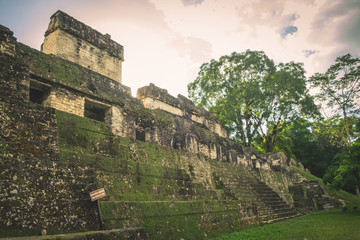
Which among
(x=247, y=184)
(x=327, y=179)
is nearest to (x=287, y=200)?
(x=327, y=179)

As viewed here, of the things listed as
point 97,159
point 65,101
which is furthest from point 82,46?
point 97,159

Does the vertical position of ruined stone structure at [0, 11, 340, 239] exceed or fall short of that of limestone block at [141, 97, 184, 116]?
it falls short

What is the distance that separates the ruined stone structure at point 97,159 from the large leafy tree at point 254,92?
741 centimetres

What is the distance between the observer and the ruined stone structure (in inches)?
137

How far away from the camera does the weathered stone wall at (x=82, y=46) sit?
335 inches

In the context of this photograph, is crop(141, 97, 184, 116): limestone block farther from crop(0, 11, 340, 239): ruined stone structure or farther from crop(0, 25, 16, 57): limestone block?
crop(0, 25, 16, 57): limestone block

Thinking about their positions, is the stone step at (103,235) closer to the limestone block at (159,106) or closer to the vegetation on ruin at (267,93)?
the limestone block at (159,106)

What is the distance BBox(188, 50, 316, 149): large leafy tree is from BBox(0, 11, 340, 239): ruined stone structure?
741 cm

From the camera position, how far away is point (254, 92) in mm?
17797

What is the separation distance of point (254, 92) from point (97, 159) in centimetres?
1474

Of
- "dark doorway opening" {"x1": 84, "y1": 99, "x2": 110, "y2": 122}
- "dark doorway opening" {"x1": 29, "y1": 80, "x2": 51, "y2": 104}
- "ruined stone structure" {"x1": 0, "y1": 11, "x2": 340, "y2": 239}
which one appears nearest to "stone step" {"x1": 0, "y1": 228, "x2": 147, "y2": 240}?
"ruined stone structure" {"x1": 0, "y1": 11, "x2": 340, "y2": 239}

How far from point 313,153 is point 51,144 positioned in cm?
2759

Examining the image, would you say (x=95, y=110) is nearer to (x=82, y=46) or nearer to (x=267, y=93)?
(x=82, y=46)

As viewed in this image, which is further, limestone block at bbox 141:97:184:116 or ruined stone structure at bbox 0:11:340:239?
limestone block at bbox 141:97:184:116
